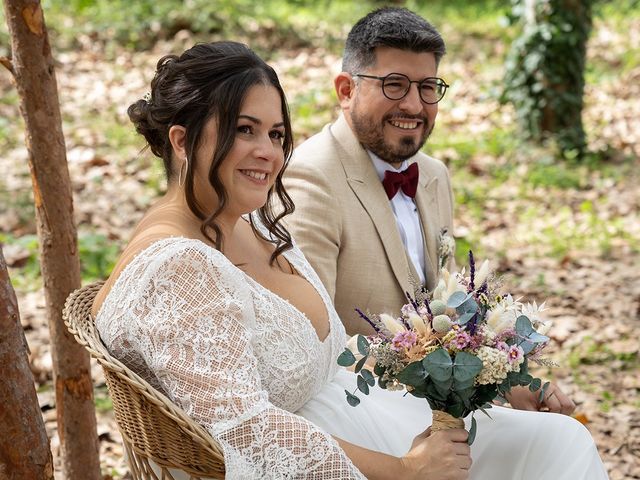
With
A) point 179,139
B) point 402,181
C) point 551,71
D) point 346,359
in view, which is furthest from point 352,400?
point 551,71

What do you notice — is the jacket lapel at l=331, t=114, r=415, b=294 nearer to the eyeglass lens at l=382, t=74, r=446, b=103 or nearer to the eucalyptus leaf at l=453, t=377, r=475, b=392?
the eyeglass lens at l=382, t=74, r=446, b=103

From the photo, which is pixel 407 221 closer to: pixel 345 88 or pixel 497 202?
pixel 345 88

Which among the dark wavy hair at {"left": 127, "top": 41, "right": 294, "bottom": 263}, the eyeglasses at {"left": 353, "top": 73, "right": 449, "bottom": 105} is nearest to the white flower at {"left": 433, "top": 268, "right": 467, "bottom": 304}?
the dark wavy hair at {"left": 127, "top": 41, "right": 294, "bottom": 263}

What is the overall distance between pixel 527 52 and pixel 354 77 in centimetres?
475

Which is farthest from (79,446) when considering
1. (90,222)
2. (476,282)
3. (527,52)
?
(527,52)

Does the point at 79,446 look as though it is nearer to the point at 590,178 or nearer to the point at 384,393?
the point at 384,393

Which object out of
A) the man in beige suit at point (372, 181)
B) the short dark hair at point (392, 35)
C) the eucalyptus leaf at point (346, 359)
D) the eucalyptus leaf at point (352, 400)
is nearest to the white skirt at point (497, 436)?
the eucalyptus leaf at point (352, 400)

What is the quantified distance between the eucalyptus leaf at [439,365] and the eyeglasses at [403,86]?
1.65m

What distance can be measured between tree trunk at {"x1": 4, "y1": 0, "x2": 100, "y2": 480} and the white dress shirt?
4.36 feet

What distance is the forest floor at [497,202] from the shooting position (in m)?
4.66

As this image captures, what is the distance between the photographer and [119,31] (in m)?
9.55

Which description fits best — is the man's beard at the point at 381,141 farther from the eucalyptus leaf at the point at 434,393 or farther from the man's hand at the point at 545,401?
the eucalyptus leaf at the point at 434,393

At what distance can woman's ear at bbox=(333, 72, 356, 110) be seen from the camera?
3.72 meters

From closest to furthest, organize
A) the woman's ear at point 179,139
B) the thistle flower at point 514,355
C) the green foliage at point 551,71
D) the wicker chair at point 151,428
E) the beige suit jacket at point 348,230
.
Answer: the wicker chair at point 151,428
the thistle flower at point 514,355
the woman's ear at point 179,139
the beige suit jacket at point 348,230
the green foliage at point 551,71
